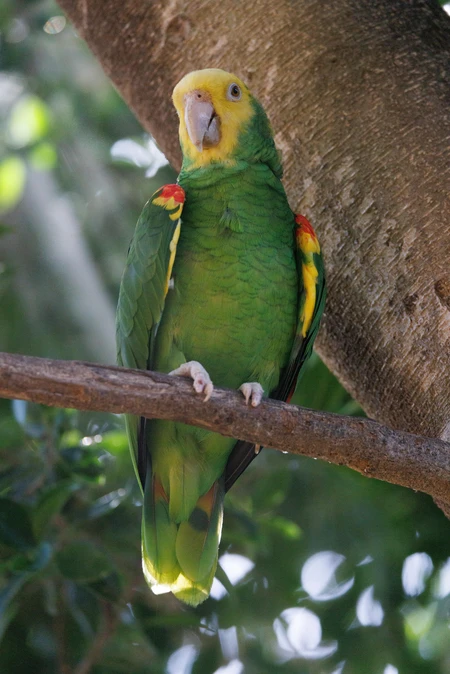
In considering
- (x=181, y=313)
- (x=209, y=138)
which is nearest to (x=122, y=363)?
(x=181, y=313)

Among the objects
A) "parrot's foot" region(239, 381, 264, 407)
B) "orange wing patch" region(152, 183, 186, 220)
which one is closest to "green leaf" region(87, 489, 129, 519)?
"parrot's foot" region(239, 381, 264, 407)

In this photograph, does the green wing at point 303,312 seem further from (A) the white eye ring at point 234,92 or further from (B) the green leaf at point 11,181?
(B) the green leaf at point 11,181

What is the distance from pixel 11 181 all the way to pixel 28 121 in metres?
0.56

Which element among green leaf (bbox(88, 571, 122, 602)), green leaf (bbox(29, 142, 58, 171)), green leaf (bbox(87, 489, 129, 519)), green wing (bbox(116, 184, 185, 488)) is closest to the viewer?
green wing (bbox(116, 184, 185, 488))

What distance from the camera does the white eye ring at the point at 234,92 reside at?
2486 mm

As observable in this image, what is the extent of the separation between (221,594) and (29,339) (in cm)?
151

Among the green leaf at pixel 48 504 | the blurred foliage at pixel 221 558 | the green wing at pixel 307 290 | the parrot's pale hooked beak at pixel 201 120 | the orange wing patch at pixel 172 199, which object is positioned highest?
the parrot's pale hooked beak at pixel 201 120

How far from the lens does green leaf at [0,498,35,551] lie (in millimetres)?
2486

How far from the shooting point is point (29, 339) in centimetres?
381

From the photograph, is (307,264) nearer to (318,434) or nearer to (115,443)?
(318,434)

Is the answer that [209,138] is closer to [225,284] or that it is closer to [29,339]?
[225,284]

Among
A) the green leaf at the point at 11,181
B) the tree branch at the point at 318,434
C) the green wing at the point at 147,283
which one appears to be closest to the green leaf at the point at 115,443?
the green wing at the point at 147,283

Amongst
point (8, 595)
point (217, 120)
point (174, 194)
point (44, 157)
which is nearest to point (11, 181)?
point (44, 157)

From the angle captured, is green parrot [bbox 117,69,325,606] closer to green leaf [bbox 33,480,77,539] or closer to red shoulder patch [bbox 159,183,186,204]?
red shoulder patch [bbox 159,183,186,204]
